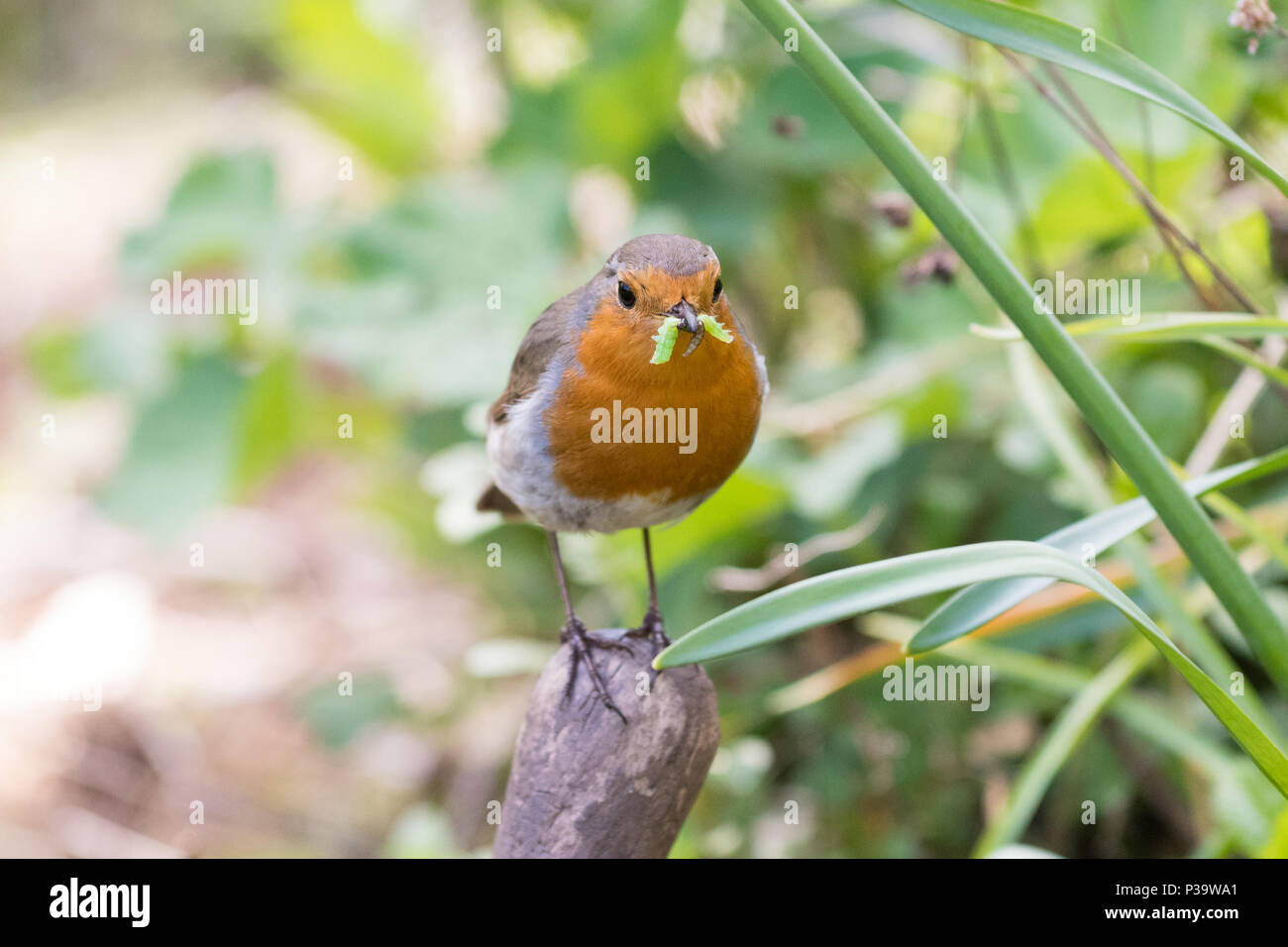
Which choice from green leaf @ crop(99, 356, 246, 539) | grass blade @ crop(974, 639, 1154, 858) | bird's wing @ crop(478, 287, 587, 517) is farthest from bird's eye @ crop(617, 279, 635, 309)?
green leaf @ crop(99, 356, 246, 539)

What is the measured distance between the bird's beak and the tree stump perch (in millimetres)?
458

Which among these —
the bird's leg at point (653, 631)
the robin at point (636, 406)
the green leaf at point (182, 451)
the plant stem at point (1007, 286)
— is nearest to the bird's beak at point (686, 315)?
the robin at point (636, 406)

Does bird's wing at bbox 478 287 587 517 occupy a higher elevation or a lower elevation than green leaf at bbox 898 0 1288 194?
lower

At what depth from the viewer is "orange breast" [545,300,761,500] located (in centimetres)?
170

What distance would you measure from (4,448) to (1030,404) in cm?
515

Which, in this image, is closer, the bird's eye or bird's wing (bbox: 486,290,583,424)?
the bird's eye

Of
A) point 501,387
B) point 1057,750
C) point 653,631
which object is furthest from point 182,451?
point 1057,750

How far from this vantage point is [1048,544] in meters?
1.41

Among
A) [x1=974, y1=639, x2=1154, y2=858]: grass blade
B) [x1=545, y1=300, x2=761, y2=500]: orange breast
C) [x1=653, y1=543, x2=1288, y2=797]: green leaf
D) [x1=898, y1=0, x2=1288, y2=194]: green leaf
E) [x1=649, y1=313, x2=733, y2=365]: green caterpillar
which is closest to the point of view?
[x1=653, y1=543, x2=1288, y2=797]: green leaf

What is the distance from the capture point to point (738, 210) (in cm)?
364

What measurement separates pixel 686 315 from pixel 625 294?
0.15 m

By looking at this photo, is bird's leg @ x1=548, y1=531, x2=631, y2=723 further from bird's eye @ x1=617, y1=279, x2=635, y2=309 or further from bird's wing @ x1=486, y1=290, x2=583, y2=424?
bird's eye @ x1=617, y1=279, x2=635, y2=309

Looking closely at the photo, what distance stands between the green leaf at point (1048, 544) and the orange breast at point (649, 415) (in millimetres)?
496

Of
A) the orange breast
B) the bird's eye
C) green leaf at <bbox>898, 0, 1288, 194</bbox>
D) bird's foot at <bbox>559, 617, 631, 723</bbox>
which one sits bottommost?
bird's foot at <bbox>559, 617, 631, 723</bbox>
